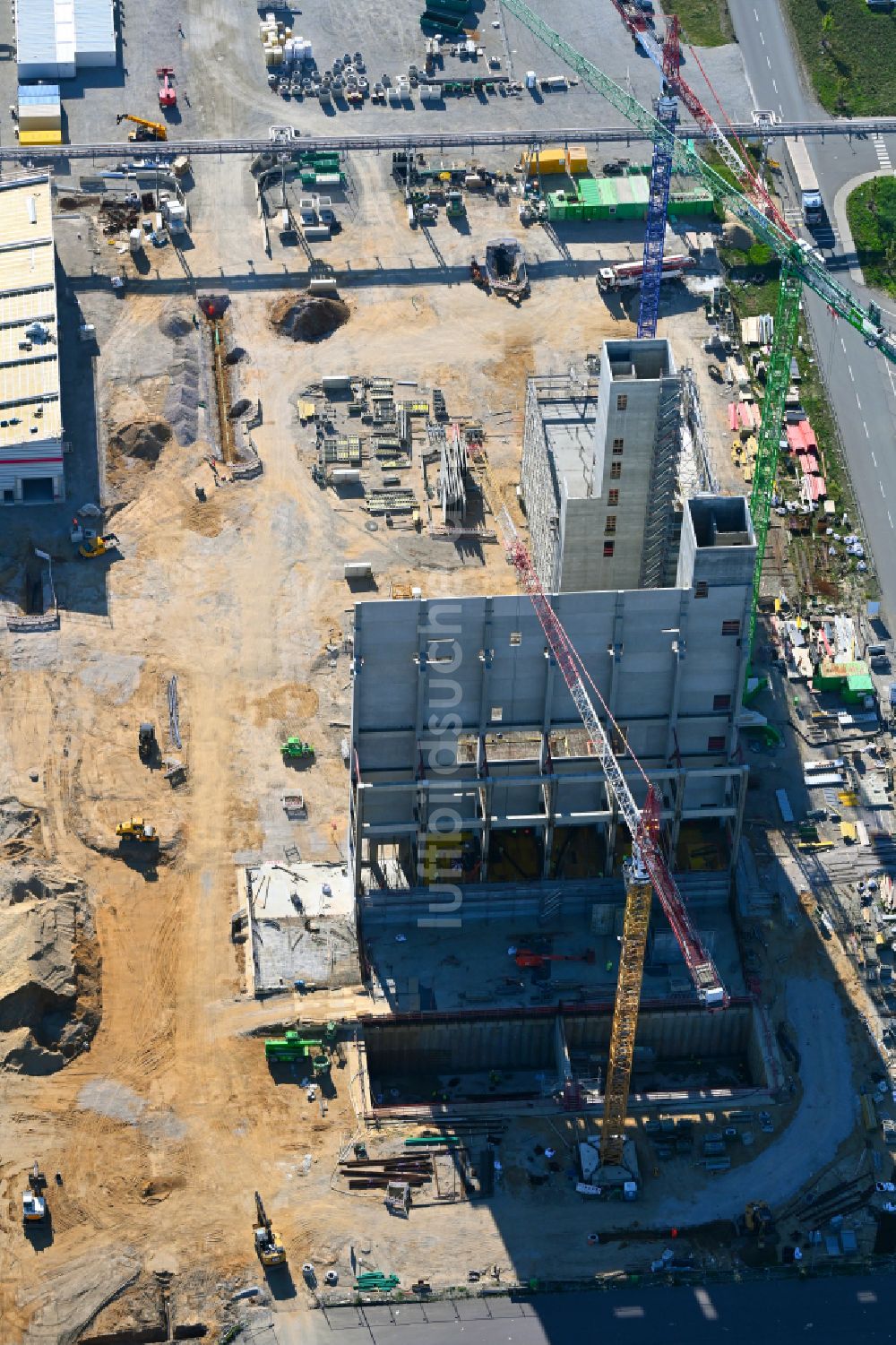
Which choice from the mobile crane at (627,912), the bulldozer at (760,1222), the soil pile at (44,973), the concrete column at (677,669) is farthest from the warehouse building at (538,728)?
the bulldozer at (760,1222)

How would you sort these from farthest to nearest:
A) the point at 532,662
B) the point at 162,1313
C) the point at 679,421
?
the point at 679,421 → the point at 532,662 → the point at 162,1313

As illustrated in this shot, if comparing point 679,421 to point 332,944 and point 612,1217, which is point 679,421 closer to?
point 332,944

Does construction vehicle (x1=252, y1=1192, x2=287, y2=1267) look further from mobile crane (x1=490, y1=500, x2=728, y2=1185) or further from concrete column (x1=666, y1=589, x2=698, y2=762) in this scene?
concrete column (x1=666, y1=589, x2=698, y2=762)

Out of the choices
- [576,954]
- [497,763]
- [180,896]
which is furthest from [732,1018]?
[180,896]

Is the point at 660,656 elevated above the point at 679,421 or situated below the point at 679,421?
below

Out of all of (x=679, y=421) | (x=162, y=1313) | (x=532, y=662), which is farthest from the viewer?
(x=679, y=421)

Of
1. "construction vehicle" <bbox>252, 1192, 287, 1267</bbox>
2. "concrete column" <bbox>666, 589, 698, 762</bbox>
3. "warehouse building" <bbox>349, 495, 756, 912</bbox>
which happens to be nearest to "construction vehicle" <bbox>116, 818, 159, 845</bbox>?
"warehouse building" <bbox>349, 495, 756, 912</bbox>

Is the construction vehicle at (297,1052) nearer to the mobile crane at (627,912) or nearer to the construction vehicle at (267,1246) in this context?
the construction vehicle at (267,1246)
